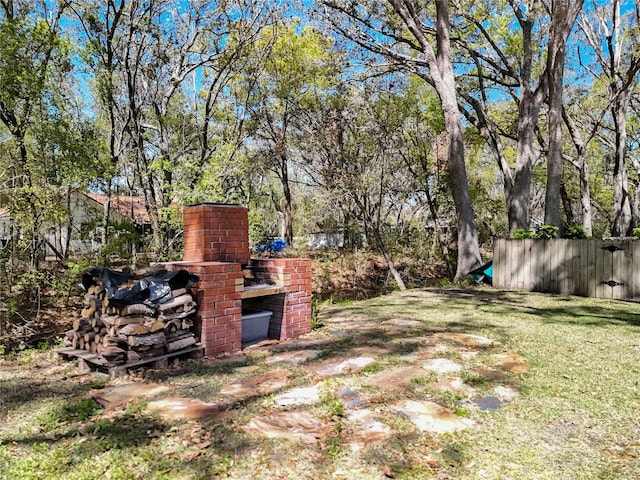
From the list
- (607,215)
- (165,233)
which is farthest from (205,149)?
(607,215)

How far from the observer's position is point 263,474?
189cm

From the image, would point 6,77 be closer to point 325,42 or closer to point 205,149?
point 205,149

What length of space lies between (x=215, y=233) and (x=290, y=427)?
2.25 m

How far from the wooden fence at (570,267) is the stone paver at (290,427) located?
6.85 metres

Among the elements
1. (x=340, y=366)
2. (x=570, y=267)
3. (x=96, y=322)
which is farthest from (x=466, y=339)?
(x=570, y=267)

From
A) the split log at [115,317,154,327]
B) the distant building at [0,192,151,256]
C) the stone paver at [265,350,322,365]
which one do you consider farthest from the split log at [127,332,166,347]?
the distant building at [0,192,151,256]

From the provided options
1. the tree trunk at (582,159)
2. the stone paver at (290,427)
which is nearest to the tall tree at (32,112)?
the stone paver at (290,427)

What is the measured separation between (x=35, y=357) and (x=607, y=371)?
191 inches

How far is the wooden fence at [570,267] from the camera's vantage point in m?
7.07

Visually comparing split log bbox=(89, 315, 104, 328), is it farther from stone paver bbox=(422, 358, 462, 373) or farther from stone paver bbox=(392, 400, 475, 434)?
stone paver bbox=(422, 358, 462, 373)

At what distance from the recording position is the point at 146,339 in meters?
3.28

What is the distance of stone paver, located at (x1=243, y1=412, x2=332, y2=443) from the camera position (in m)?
2.24

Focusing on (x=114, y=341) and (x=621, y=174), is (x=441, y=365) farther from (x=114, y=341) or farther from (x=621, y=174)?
(x=621, y=174)

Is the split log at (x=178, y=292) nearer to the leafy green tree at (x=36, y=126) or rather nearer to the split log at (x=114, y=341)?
the split log at (x=114, y=341)
